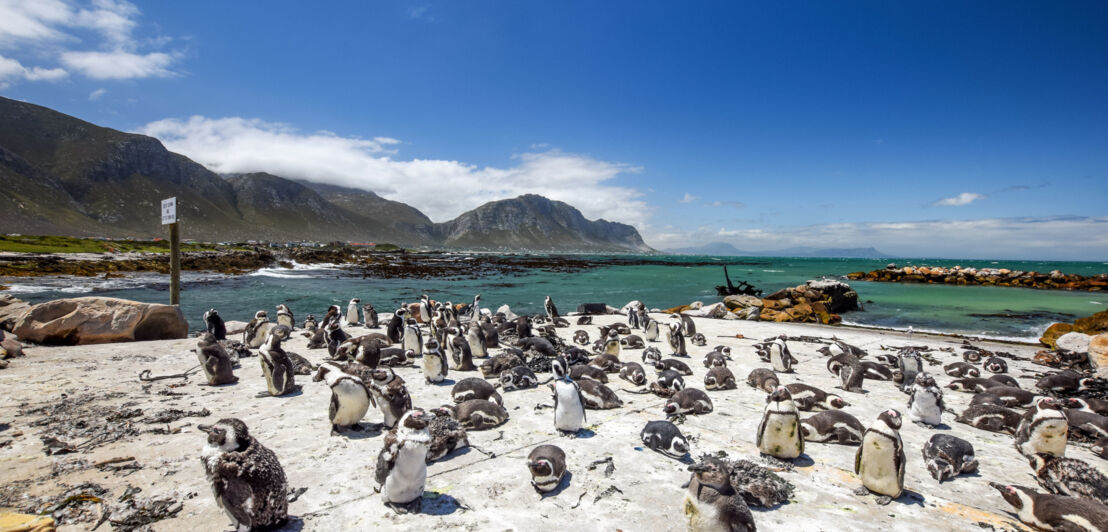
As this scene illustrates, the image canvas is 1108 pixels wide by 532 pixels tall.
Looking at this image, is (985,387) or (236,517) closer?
(236,517)

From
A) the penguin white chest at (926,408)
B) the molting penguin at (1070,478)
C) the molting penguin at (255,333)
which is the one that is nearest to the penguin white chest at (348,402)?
the molting penguin at (255,333)

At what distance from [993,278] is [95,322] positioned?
69692mm

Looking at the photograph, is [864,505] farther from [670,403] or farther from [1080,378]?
[1080,378]

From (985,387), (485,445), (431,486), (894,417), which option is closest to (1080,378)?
(985,387)

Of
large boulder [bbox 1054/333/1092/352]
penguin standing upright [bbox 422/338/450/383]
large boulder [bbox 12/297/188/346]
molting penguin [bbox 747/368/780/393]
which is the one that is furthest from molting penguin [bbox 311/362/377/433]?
large boulder [bbox 1054/333/1092/352]

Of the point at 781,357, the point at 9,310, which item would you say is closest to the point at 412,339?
the point at 781,357

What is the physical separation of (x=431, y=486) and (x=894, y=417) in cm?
488

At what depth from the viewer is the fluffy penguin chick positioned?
5.11m

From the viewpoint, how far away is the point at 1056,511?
13.1ft

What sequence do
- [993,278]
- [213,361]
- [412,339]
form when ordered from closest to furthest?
[213,361]
[412,339]
[993,278]

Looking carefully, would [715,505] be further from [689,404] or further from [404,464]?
[689,404]

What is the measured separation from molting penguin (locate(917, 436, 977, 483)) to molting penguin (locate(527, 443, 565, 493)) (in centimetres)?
427

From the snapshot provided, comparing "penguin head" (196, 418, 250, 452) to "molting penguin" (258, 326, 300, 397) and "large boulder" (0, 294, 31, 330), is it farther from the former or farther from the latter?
"large boulder" (0, 294, 31, 330)

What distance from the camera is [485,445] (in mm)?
5852
